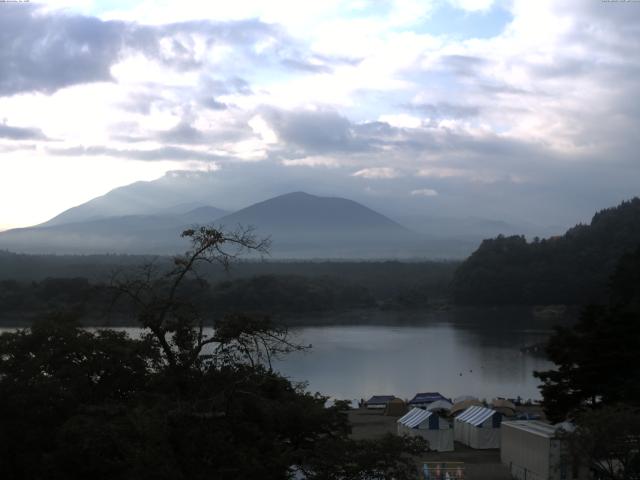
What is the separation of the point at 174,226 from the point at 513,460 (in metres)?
135

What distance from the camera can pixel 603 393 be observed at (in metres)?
9.30

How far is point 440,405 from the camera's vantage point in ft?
47.2

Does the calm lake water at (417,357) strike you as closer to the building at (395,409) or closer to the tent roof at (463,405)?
the building at (395,409)

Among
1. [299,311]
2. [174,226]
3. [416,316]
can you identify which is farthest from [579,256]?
[174,226]

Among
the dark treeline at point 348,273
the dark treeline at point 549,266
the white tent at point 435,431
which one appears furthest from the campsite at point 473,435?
the dark treeline at point 348,273

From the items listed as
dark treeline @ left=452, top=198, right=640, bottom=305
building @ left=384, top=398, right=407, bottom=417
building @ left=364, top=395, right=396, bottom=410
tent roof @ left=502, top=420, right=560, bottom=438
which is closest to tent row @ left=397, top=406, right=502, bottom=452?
tent roof @ left=502, top=420, right=560, bottom=438

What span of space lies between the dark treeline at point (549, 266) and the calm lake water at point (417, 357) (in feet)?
20.1

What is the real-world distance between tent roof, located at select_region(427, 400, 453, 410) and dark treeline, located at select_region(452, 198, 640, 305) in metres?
24.8

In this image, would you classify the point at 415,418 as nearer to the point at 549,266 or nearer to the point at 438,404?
the point at 438,404

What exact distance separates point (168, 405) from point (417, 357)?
18.6 m

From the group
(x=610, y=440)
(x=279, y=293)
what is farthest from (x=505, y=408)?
(x=279, y=293)

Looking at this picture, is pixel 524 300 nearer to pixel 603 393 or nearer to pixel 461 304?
pixel 461 304

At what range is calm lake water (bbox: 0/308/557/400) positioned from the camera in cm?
1823

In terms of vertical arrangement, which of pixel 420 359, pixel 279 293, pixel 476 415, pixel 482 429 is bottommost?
pixel 420 359
